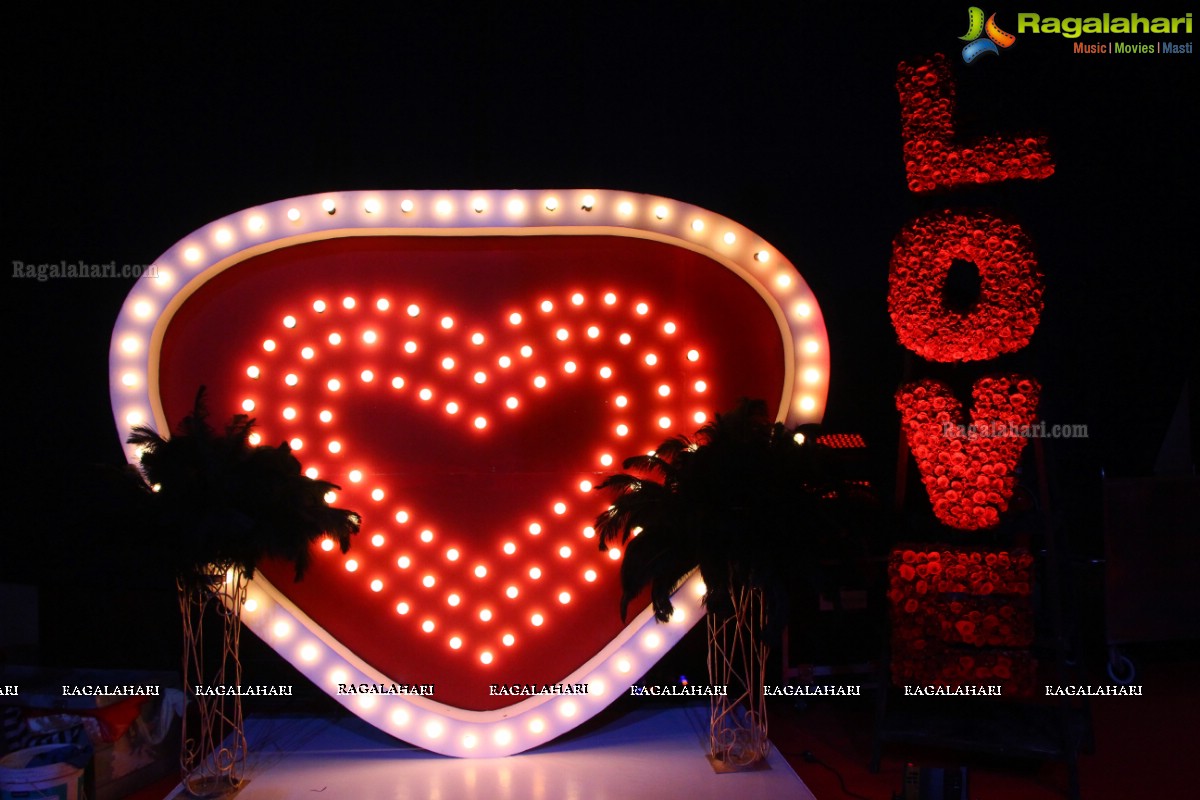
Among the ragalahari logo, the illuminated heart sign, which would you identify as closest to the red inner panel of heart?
the illuminated heart sign

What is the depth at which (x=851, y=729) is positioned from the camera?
4781 millimetres

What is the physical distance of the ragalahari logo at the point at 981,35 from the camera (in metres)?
5.21

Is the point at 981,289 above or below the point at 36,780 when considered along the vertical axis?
above

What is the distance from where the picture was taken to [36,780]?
3400mm

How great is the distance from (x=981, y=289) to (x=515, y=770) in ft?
11.2

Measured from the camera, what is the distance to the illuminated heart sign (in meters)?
4.33

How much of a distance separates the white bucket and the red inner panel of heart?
4.06 feet

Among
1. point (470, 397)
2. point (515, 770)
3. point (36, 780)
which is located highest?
point (470, 397)

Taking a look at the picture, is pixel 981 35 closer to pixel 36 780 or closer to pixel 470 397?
pixel 470 397

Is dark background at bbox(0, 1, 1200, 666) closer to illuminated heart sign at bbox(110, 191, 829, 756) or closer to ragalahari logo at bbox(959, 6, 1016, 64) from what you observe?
ragalahari logo at bbox(959, 6, 1016, 64)

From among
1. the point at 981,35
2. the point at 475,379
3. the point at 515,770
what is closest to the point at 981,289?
the point at 981,35

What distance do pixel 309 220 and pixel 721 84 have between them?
2.83 metres

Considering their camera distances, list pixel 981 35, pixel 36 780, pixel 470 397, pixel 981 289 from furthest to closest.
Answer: pixel 981 35
pixel 470 397
pixel 981 289
pixel 36 780

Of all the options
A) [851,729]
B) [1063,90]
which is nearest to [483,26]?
[1063,90]
